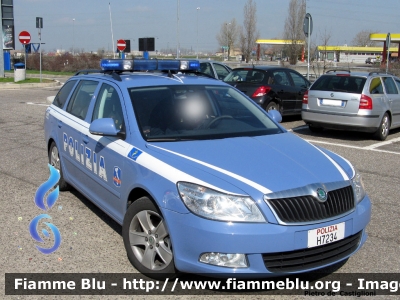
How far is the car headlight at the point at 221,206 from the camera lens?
3516 millimetres

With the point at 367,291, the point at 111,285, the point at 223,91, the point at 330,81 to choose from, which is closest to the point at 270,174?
the point at 367,291

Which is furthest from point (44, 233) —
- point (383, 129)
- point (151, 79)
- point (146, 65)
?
point (383, 129)

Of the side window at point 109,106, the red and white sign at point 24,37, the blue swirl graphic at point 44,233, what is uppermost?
the red and white sign at point 24,37

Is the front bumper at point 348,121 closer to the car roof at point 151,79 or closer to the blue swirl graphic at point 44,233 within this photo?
the car roof at point 151,79

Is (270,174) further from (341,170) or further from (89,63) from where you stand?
(89,63)

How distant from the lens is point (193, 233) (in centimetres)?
354

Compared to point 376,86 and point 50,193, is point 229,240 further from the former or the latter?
point 376,86

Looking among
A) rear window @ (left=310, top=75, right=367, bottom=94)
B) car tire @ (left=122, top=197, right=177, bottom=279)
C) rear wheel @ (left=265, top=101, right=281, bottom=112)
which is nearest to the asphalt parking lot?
car tire @ (left=122, top=197, right=177, bottom=279)

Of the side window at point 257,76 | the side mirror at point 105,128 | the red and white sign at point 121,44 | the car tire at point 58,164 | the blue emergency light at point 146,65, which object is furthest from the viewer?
the red and white sign at point 121,44

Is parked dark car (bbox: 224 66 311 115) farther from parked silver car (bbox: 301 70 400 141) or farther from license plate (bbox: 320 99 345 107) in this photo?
license plate (bbox: 320 99 345 107)

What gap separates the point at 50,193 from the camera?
6.50 metres

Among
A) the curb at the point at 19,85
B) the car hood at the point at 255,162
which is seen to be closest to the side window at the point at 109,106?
the car hood at the point at 255,162

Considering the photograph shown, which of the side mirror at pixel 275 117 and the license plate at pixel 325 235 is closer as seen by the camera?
the license plate at pixel 325 235

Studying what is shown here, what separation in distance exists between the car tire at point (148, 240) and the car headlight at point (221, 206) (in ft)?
1.22
